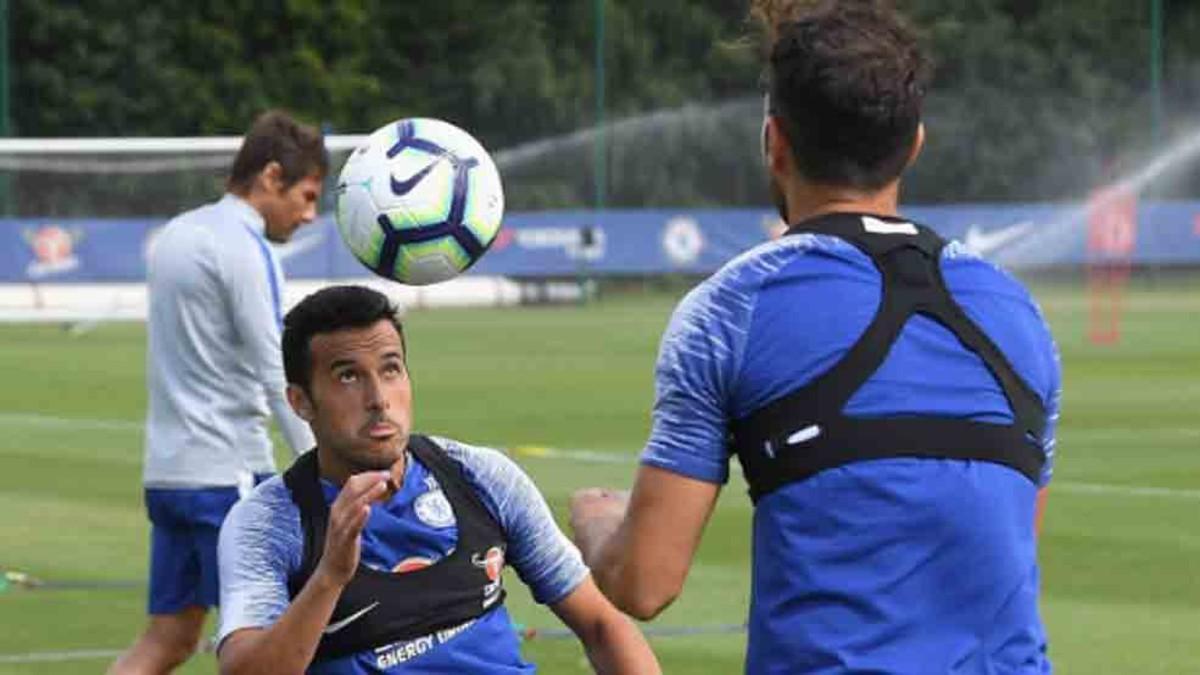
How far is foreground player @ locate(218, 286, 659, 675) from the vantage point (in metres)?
5.56

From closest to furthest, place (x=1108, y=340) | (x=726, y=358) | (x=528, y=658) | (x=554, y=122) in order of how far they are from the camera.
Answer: (x=726, y=358) → (x=528, y=658) → (x=1108, y=340) → (x=554, y=122)

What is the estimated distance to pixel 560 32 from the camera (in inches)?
1943

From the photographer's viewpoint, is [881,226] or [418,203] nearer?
[881,226]

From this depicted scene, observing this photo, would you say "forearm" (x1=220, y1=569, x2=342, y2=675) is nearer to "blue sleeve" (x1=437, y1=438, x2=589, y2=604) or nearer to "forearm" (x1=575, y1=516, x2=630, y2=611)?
"blue sleeve" (x1=437, y1=438, x2=589, y2=604)

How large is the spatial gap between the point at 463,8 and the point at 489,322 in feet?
54.9

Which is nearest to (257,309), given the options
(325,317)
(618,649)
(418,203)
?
(418,203)

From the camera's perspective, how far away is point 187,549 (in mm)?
9328

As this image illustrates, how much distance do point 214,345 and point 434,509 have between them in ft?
12.4

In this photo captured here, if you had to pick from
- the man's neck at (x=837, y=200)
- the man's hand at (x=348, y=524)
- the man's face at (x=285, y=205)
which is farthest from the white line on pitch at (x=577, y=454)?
the man's neck at (x=837, y=200)

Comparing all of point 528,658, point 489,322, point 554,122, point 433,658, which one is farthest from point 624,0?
point 433,658

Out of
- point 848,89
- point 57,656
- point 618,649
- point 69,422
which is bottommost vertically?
point 69,422

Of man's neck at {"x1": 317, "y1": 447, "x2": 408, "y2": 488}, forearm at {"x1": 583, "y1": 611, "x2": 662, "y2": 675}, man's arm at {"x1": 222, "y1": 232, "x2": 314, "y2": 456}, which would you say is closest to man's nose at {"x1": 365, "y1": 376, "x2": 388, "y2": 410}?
man's neck at {"x1": 317, "y1": 447, "x2": 408, "y2": 488}

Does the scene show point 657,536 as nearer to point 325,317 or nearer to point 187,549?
point 325,317

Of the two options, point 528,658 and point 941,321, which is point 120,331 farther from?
point 941,321
